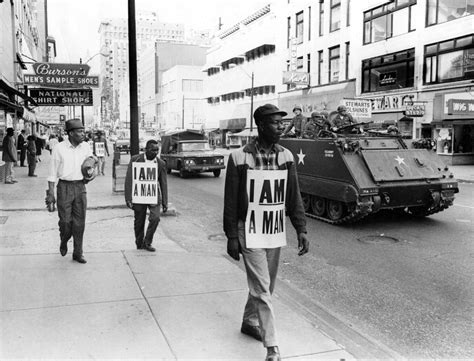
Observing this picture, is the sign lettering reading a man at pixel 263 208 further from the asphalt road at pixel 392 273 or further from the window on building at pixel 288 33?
the window on building at pixel 288 33

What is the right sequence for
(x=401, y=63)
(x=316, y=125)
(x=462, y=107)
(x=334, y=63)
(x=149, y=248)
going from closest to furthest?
(x=149, y=248) → (x=316, y=125) → (x=462, y=107) → (x=401, y=63) → (x=334, y=63)

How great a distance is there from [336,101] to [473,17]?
12062 mm

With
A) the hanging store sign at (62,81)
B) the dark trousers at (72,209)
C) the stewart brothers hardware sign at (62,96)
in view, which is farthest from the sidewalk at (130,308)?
the stewart brothers hardware sign at (62,96)

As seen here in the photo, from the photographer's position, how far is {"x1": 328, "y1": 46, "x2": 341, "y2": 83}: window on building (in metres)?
36.6

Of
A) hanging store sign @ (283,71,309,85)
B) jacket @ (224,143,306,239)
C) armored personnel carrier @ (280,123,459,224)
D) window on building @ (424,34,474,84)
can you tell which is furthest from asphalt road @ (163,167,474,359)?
hanging store sign @ (283,71,309,85)

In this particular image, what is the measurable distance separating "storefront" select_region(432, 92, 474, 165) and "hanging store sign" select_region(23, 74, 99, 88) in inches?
686

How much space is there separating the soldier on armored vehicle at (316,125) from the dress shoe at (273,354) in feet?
27.7

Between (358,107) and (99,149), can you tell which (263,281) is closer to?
(99,149)

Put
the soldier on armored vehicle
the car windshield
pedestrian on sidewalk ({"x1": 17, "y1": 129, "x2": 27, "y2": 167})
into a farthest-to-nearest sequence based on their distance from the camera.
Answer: pedestrian on sidewalk ({"x1": 17, "y1": 129, "x2": 27, "y2": 167}), the car windshield, the soldier on armored vehicle

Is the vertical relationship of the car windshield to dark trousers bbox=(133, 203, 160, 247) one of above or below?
above

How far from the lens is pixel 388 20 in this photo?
101 feet

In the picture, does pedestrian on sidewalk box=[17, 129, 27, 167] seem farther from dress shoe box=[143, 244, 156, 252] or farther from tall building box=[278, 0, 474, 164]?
dress shoe box=[143, 244, 156, 252]

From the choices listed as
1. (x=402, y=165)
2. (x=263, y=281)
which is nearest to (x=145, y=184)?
(x=263, y=281)

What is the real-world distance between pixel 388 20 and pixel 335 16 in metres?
6.63
